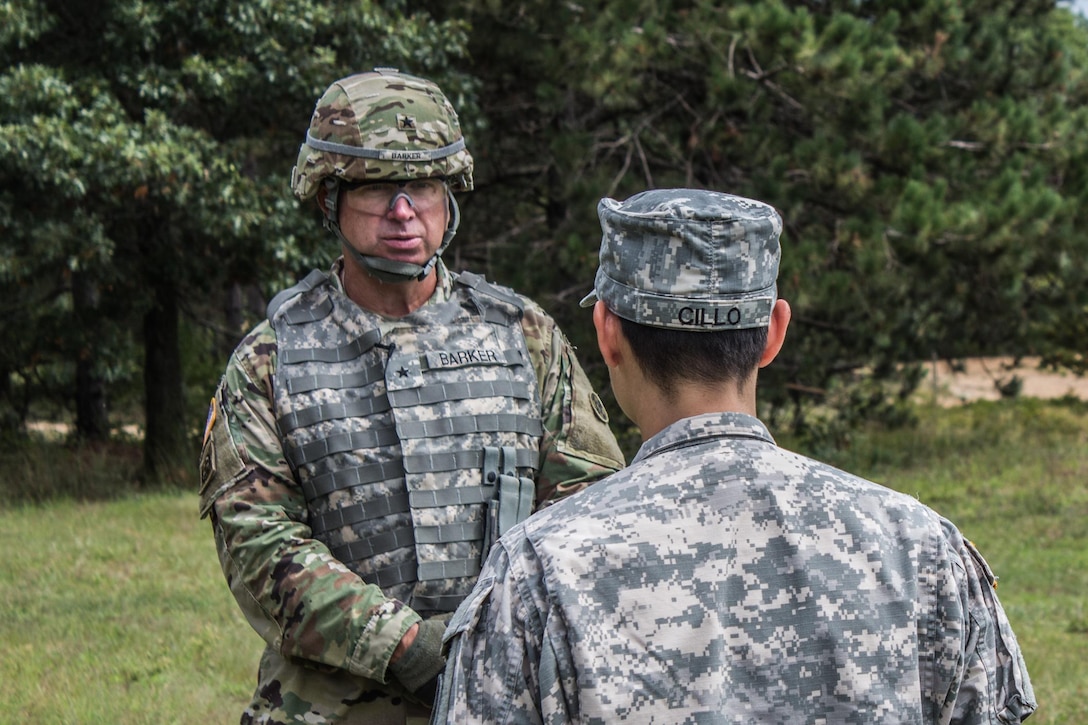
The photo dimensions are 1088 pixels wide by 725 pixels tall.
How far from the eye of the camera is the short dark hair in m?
1.54

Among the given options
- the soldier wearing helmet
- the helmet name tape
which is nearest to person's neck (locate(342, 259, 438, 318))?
the soldier wearing helmet

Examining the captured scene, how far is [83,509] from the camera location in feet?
31.4

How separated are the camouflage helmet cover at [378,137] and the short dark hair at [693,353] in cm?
114

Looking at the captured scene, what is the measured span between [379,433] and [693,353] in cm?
111

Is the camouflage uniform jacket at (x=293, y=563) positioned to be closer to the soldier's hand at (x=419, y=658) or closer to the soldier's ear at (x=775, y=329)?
the soldier's hand at (x=419, y=658)

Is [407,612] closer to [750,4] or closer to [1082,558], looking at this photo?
[1082,558]

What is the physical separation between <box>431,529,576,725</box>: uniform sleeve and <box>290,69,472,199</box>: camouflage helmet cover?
50.8 inches

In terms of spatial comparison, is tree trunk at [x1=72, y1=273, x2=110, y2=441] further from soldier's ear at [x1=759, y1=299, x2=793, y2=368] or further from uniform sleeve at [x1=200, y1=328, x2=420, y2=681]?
soldier's ear at [x1=759, y1=299, x2=793, y2=368]

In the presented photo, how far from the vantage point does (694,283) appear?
1.53 metres

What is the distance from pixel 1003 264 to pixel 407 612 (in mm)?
8689

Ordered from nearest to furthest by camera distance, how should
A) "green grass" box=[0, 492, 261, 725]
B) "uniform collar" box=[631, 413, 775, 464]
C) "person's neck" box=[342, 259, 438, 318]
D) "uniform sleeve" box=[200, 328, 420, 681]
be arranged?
"uniform collar" box=[631, 413, 775, 464], "uniform sleeve" box=[200, 328, 420, 681], "person's neck" box=[342, 259, 438, 318], "green grass" box=[0, 492, 261, 725]

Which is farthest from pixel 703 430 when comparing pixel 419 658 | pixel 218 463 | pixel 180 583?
pixel 180 583

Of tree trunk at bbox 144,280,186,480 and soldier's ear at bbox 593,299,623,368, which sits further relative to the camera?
tree trunk at bbox 144,280,186,480

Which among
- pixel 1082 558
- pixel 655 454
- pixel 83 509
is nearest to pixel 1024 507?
pixel 1082 558
